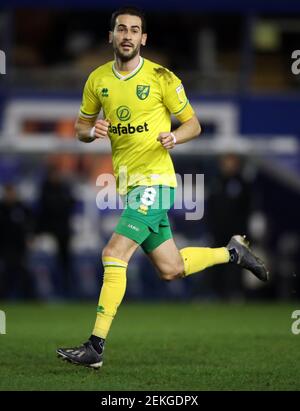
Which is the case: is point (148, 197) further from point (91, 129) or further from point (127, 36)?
point (127, 36)

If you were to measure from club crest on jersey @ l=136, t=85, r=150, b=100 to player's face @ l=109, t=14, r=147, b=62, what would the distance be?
235mm

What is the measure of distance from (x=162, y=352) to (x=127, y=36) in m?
2.70

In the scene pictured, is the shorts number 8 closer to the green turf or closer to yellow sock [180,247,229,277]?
yellow sock [180,247,229,277]

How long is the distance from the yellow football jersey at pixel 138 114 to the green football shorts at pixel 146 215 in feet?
0.27

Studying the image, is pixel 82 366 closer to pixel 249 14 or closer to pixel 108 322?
pixel 108 322

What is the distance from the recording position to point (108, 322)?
802 centimetres

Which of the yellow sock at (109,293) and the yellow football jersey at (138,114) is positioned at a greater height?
the yellow football jersey at (138,114)

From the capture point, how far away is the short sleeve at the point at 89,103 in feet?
27.8

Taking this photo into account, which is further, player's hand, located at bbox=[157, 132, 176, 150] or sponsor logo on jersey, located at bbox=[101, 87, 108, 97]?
sponsor logo on jersey, located at bbox=[101, 87, 108, 97]

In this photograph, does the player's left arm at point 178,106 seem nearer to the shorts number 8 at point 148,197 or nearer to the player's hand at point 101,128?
the shorts number 8 at point 148,197

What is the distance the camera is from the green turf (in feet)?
24.3

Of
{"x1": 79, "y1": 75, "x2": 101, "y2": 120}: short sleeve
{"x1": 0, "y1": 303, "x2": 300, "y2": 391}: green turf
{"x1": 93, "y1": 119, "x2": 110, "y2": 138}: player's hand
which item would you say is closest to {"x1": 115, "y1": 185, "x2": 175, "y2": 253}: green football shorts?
{"x1": 93, "y1": 119, "x2": 110, "y2": 138}: player's hand

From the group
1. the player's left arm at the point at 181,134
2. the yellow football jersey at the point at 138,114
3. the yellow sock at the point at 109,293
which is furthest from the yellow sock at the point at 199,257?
the player's left arm at the point at 181,134

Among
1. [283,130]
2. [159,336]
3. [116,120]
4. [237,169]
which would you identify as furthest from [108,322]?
[283,130]
